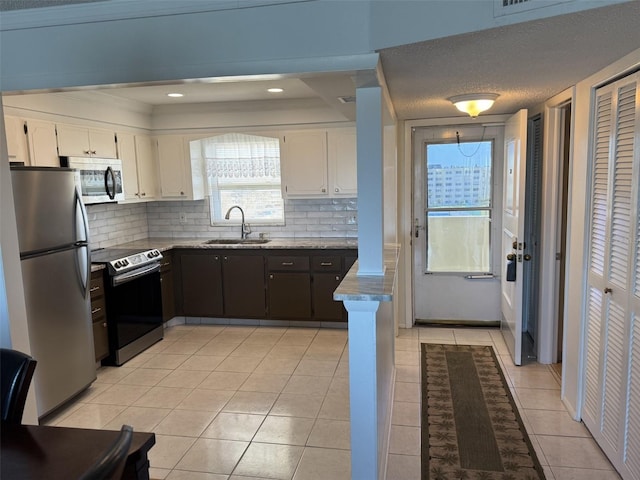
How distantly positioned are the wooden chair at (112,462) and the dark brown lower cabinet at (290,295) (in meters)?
3.61

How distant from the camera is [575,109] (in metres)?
2.87

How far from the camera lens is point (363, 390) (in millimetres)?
2121

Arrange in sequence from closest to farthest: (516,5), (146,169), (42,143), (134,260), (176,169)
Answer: (516,5)
(42,143)
(134,260)
(146,169)
(176,169)

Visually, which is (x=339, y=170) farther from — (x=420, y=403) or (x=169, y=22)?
(x=169, y=22)

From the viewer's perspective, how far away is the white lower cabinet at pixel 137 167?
457cm

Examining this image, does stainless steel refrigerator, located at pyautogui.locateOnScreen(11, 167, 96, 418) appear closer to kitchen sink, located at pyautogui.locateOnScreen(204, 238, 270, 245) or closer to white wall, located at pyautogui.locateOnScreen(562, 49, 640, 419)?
kitchen sink, located at pyautogui.locateOnScreen(204, 238, 270, 245)

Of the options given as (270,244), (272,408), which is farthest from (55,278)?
(270,244)

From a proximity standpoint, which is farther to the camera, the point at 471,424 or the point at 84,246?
the point at 84,246

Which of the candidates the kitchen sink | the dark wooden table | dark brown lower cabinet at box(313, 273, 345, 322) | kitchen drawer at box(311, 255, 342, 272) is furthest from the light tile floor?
the dark wooden table

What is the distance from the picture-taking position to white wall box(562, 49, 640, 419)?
2666mm

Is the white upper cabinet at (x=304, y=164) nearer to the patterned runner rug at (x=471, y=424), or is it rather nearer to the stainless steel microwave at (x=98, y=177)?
the stainless steel microwave at (x=98, y=177)

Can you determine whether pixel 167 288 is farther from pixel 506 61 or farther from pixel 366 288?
pixel 506 61

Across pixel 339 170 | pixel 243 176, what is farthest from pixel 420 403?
pixel 243 176

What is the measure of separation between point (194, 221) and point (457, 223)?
9.60ft
